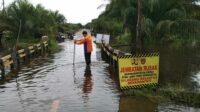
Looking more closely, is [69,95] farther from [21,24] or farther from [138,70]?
[21,24]

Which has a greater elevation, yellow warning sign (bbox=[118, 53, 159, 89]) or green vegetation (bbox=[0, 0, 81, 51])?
green vegetation (bbox=[0, 0, 81, 51])

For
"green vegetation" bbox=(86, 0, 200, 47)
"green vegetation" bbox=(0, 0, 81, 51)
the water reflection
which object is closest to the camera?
the water reflection

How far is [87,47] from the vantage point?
19500mm

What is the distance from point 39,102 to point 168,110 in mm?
3307

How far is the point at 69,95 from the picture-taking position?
11.9 metres

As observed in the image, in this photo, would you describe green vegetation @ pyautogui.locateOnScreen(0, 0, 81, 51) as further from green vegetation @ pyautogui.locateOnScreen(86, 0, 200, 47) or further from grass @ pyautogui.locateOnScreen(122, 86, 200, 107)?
grass @ pyautogui.locateOnScreen(122, 86, 200, 107)

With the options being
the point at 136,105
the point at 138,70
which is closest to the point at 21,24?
the point at 138,70

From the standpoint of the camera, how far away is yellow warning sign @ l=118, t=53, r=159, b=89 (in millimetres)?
11956

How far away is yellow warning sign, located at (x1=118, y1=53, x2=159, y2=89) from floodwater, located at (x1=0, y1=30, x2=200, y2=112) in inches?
20.2

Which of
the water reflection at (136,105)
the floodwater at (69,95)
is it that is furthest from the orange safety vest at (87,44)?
the water reflection at (136,105)

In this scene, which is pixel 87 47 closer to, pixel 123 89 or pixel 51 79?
pixel 51 79

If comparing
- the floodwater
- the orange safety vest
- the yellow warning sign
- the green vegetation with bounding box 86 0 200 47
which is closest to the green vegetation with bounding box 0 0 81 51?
the green vegetation with bounding box 86 0 200 47

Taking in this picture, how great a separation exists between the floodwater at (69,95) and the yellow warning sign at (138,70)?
0.51m

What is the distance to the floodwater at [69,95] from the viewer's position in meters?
10.2
